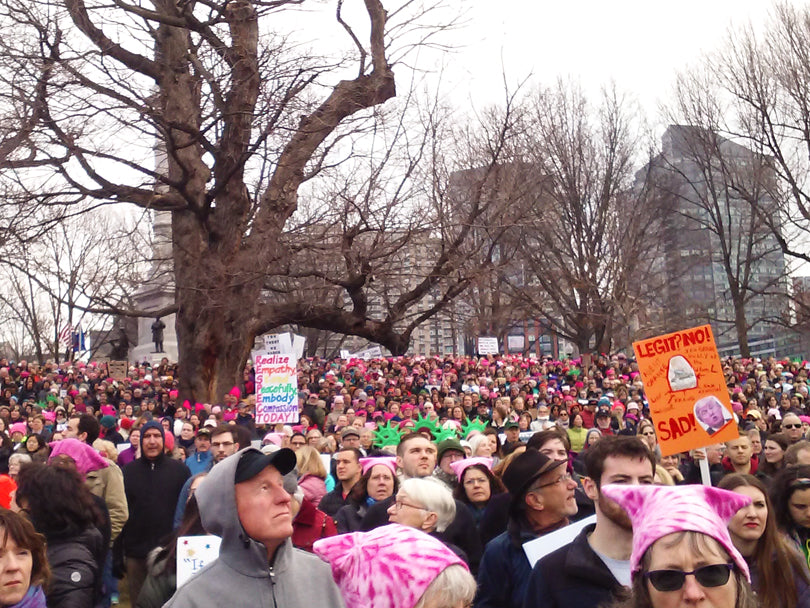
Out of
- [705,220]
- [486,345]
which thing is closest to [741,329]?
[705,220]

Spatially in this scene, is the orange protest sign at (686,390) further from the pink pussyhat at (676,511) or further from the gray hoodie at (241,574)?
the gray hoodie at (241,574)

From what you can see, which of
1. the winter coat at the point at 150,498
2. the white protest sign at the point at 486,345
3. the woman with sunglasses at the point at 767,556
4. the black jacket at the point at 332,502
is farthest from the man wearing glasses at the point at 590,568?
the white protest sign at the point at 486,345

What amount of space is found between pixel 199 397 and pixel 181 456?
26.1 feet

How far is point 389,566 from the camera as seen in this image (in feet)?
9.73

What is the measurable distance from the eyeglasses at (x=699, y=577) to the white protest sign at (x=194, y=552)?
260 centimetres

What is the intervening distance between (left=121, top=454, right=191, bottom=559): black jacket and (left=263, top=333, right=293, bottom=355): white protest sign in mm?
8708

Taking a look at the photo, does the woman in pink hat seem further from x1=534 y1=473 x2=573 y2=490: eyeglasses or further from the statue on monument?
the statue on monument

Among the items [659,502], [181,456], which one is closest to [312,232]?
[181,456]

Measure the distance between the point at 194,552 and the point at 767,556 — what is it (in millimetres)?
2560

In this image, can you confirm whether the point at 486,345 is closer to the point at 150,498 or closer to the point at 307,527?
the point at 150,498

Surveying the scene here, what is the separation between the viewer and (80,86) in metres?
15.6

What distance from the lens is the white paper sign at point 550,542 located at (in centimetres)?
432

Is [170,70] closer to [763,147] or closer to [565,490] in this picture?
[565,490]

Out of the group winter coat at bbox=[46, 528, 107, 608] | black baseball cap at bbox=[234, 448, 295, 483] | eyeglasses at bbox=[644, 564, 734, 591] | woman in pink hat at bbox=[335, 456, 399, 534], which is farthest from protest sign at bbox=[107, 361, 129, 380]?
eyeglasses at bbox=[644, 564, 734, 591]
